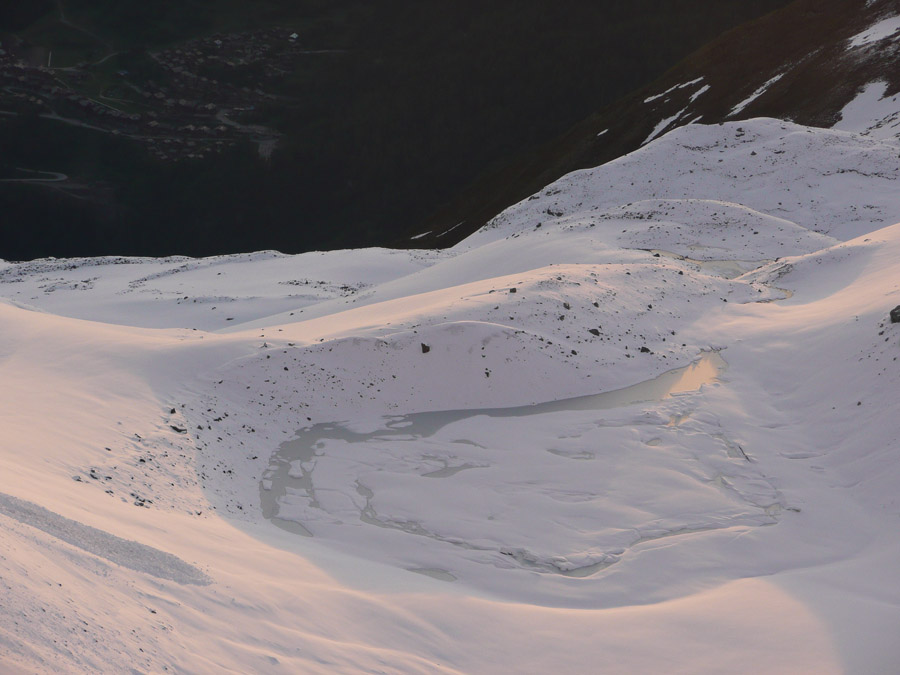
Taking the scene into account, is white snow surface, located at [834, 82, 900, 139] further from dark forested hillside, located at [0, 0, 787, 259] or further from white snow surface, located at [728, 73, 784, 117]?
dark forested hillside, located at [0, 0, 787, 259]

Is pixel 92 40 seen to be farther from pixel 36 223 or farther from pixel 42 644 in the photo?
pixel 42 644

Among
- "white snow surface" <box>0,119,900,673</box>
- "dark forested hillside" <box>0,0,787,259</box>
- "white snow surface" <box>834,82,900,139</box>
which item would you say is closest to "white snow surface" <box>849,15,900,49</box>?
"white snow surface" <box>834,82,900,139</box>

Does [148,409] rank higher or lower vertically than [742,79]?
lower

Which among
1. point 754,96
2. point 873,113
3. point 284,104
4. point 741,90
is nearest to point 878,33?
point 754,96

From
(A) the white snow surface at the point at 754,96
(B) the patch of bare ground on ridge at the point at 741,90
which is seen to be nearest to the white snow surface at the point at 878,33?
(B) the patch of bare ground on ridge at the point at 741,90

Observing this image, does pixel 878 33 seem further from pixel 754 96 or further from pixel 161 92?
pixel 161 92

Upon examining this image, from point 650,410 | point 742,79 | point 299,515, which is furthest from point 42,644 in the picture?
point 742,79
